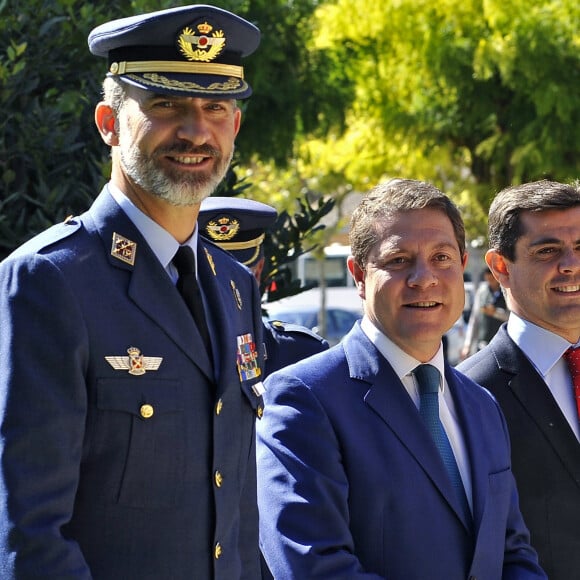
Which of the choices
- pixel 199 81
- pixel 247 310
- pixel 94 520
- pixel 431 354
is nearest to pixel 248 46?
pixel 199 81

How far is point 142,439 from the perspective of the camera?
2.63 meters

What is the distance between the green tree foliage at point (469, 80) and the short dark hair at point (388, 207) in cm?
1203

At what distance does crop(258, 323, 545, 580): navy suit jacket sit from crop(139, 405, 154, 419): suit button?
2.16 ft

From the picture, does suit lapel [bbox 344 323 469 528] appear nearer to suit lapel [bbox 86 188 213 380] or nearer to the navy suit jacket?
the navy suit jacket

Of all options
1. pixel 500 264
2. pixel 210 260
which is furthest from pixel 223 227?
pixel 210 260

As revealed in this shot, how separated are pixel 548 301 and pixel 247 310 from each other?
51.2 inches

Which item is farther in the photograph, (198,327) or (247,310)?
(247,310)

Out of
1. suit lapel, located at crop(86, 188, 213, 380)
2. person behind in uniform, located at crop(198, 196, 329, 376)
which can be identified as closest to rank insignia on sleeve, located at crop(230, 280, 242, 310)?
suit lapel, located at crop(86, 188, 213, 380)

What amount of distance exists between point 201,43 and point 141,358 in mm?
791

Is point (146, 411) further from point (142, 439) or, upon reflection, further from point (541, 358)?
point (541, 358)

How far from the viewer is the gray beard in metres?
2.76

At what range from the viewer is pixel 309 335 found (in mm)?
4691

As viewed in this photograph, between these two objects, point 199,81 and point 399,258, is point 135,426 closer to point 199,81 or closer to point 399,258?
point 199,81

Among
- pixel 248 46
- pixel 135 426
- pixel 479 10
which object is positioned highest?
pixel 479 10
